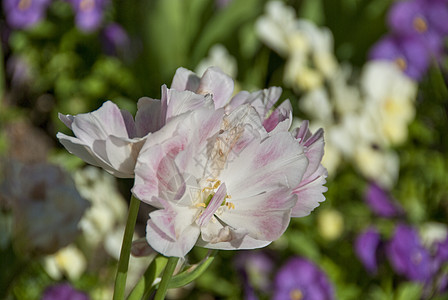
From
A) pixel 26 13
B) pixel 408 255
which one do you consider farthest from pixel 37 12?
pixel 408 255

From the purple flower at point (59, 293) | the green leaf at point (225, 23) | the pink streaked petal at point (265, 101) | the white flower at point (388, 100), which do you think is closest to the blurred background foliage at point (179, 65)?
the green leaf at point (225, 23)

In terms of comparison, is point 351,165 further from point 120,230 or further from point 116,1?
point 116,1

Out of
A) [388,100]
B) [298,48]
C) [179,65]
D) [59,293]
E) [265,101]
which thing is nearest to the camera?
[265,101]

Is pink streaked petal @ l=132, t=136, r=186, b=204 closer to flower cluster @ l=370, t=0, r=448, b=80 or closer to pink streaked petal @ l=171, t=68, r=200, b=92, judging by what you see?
pink streaked petal @ l=171, t=68, r=200, b=92

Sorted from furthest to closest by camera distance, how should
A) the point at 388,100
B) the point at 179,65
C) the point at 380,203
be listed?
the point at 179,65 < the point at 388,100 < the point at 380,203

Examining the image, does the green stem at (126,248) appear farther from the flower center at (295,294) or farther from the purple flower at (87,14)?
the purple flower at (87,14)

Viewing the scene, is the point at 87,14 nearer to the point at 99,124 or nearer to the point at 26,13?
the point at 26,13

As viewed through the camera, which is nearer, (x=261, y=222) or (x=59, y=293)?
(x=261, y=222)
